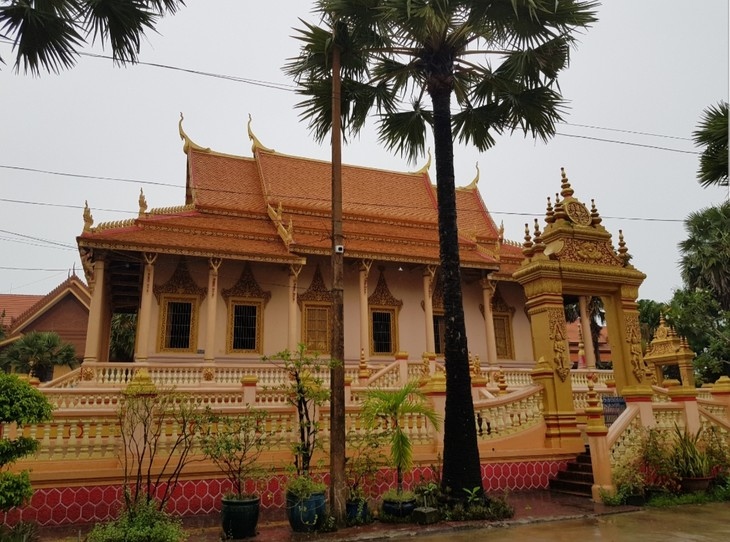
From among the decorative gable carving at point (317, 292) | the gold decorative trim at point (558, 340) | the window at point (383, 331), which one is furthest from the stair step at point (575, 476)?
the decorative gable carving at point (317, 292)

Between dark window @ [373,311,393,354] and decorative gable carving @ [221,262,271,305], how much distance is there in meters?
3.74

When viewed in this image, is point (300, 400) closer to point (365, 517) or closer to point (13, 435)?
point (365, 517)

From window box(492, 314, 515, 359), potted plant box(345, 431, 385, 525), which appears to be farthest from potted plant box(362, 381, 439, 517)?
window box(492, 314, 515, 359)

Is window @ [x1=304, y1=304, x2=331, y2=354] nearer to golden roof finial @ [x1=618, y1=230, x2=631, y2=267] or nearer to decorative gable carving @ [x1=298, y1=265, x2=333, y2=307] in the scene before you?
decorative gable carving @ [x1=298, y1=265, x2=333, y2=307]

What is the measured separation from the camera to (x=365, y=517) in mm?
6371

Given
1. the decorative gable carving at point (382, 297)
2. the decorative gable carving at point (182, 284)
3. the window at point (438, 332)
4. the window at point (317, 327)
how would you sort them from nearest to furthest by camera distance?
the decorative gable carving at point (182, 284) < the window at point (317, 327) < the decorative gable carving at point (382, 297) < the window at point (438, 332)

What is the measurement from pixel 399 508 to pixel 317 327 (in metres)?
11.0

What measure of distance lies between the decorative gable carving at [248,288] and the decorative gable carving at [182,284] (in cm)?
92

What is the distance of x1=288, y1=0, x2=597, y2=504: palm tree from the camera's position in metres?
7.13

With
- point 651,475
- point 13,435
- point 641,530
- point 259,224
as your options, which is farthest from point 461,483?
point 259,224

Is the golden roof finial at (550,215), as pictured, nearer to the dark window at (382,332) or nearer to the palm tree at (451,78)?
the palm tree at (451,78)

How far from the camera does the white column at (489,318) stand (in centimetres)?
1816

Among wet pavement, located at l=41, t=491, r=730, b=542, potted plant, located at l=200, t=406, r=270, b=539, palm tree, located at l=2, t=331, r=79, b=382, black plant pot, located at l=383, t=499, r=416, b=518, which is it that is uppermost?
palm tree, located at l=2, t=331, r=79, b=382

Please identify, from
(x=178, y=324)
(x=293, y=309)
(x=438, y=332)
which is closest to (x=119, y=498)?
(x=293, y=309)
